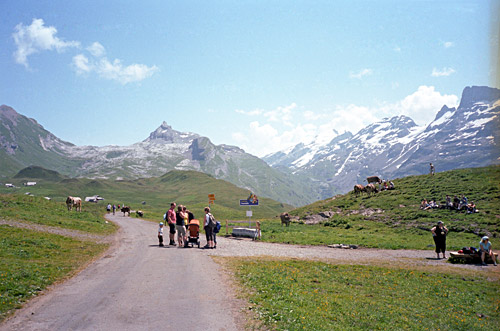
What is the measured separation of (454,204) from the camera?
146 feet

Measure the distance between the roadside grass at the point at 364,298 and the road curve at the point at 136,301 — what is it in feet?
5.16

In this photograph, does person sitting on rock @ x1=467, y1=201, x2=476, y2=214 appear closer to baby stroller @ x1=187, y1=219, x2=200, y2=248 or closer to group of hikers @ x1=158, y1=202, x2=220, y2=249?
group of hikers @ x1=158, y1=202, x2=220, y2=249

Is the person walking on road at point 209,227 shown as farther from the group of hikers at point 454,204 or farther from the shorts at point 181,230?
the group of hikers at point 454,204

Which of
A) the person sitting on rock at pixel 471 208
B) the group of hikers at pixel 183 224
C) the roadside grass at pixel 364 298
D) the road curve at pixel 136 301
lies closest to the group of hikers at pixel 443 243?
the roadside grass at pixel 364 298

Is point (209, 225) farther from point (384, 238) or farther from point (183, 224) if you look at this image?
point (384, 238)

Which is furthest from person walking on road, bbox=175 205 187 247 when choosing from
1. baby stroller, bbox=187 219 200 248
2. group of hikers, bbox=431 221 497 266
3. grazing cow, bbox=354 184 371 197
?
grazing cow, bbox=354 184 371 197

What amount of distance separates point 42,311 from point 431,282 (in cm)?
1877

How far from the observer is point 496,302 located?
15820mm

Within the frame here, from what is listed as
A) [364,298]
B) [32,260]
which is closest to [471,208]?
[364,298]

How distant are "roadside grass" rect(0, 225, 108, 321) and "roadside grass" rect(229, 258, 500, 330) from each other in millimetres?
9000

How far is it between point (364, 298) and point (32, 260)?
18616mm

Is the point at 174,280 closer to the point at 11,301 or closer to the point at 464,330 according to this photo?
the point at 11,301

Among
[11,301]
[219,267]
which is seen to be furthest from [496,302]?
[11,301]

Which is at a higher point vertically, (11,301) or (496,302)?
(11,301)
